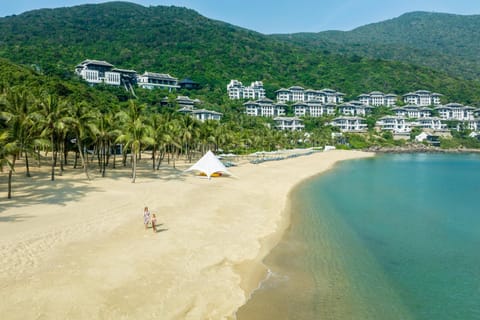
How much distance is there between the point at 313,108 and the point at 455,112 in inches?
2701

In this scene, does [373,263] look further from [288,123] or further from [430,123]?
[430,123]

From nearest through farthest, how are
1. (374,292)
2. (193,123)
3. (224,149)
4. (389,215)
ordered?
(374,292), (389,215), (193,123), (224,149)

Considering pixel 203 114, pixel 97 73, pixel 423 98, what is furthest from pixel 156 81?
pixel 423 98

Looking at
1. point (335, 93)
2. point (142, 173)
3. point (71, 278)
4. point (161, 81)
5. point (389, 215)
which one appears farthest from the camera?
point (335, 93)

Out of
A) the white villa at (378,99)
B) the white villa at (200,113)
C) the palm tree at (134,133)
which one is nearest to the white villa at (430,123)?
the white villa at (378,99)

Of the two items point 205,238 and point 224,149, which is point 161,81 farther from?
point 205,238

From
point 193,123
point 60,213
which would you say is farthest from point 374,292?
point 193,123

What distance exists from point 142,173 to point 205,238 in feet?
83.8

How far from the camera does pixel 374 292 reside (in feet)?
49.3

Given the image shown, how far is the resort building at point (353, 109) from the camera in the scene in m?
165

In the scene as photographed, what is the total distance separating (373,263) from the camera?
18328 mm

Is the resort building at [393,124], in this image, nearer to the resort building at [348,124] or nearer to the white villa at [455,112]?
the resort building at [348,124]

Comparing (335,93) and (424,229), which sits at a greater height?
(335,93)

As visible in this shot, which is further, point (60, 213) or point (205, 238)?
point (60, 213)
